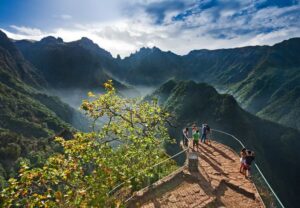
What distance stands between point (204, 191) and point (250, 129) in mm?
118805

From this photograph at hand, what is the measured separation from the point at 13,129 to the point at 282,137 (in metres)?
131

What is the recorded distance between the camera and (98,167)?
42.8 feet

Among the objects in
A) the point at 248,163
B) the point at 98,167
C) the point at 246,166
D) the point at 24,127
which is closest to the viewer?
the point at 98,167

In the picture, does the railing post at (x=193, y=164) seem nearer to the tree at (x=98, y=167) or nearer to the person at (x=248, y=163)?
the tree at (x=98, y=167)

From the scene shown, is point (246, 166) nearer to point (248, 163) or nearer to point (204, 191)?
point (248, 163)

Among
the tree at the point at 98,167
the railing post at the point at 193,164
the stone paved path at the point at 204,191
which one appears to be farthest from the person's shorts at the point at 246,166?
the tree at the point at 98,167

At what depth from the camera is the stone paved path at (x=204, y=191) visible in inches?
542

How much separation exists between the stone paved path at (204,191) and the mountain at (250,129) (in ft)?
307

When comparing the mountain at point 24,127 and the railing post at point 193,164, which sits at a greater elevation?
the mountain at point 24,127

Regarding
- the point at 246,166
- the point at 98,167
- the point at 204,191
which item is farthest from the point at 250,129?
the point at 98,167

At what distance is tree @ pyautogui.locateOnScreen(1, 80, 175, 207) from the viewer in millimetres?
10086

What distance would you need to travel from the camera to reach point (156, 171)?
1784cm

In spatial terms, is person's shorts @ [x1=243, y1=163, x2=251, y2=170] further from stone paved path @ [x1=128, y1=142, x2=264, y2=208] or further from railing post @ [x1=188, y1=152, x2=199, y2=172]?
railing post @ [x1=188, y1=152, x2=199, y2=172]

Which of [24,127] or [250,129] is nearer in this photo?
[24,127]
